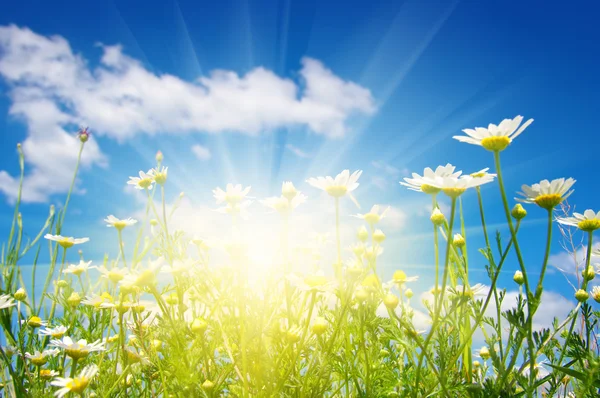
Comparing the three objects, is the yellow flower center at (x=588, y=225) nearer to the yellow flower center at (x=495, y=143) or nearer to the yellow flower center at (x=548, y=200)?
the yellow flower center at (x=548, y=200)

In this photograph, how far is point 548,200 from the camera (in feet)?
4.37

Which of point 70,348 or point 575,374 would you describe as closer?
point 575,374

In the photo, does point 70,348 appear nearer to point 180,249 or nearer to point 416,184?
point 180,249

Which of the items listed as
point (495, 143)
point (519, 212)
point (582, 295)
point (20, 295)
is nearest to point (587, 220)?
point (519, 212)

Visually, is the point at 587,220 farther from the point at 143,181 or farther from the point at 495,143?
the point at 143,181

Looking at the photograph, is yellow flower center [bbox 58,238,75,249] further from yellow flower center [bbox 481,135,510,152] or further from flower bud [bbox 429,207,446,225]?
yellow flower center [bbox 481,135,510,152]

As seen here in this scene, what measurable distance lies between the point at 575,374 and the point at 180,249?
162cm

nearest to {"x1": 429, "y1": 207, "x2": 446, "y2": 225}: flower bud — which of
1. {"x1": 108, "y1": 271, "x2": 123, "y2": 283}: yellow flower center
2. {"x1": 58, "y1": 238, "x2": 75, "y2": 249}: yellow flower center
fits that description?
{"x1": 108, "y1": 271, "x2": 123, "y2": 283}: yellow flower center

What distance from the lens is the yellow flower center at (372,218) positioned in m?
1.89

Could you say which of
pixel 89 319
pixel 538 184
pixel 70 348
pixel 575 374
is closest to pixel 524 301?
pixel 575 374

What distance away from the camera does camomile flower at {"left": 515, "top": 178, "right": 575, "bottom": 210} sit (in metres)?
1.32

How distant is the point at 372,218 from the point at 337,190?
Answer: 10.8 inches

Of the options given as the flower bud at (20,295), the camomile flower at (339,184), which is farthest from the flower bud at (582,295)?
the flower bud at (20,295)

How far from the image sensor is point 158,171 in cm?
223
